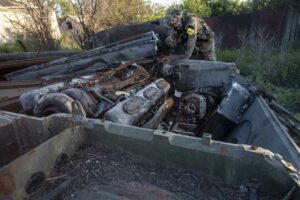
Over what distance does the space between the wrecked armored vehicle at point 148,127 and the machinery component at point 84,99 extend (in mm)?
12

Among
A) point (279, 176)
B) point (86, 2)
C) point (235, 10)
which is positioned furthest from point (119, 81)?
point (235, 10)

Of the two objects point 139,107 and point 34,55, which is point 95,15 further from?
point 139,107

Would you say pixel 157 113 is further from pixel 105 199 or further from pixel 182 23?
pixel 182 23

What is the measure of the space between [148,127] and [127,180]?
1.60 meters

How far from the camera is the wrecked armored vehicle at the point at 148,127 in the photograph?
166 centimetres

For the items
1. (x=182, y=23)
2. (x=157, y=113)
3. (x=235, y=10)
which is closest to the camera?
(x=157, y=113)

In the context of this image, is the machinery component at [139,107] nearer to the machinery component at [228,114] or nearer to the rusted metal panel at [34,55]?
the machinery component at [228,114]

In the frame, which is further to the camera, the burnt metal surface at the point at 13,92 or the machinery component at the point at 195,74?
the machinery component at the point at 195,74

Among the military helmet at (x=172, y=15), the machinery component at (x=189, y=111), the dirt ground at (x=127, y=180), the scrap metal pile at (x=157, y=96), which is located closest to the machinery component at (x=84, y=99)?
the scrap metal pile at (x=157, y=96)

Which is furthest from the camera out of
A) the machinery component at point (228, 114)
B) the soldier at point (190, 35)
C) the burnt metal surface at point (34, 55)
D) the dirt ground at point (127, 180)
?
the burnt metal surface at point (34, 55)

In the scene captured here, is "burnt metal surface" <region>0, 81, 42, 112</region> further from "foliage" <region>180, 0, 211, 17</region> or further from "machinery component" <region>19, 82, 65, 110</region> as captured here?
"foliage" <region>180, 0, 211, 17</region>

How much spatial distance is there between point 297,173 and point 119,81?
2.82 metres

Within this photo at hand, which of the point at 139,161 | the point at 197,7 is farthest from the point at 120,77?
the point at 197,7

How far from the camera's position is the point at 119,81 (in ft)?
13.2
